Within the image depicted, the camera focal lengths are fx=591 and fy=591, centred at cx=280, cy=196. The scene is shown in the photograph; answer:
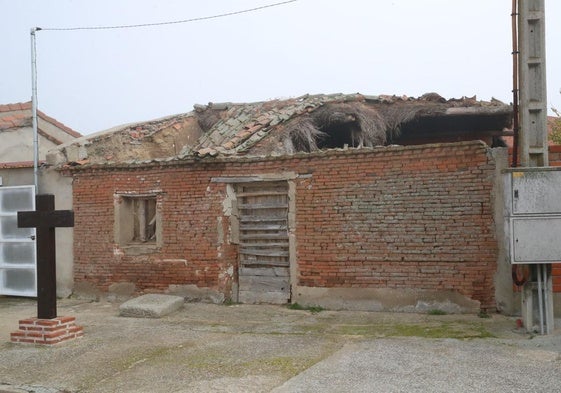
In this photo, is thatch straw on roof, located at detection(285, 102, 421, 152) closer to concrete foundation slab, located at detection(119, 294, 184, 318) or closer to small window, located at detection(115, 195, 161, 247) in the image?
small window, located at detection(115, 195, 161, 247)

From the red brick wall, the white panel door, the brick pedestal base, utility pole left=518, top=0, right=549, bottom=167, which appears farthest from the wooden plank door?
the white panel door

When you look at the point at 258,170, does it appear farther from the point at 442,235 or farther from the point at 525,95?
the point at 525,95

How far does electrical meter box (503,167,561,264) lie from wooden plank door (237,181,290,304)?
155 inches

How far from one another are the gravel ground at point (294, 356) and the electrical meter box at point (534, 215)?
0.98m

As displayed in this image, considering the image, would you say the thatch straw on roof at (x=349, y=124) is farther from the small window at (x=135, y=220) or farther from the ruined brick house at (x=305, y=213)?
the small window at (x=135, y=220)

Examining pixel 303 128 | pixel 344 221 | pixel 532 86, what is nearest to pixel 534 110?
pixel 532 86

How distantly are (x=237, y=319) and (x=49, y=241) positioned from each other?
2.94m

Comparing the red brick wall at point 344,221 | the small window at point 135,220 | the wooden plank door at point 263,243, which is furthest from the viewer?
the small window at point 135,220

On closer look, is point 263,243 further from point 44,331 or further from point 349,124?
point 349,124

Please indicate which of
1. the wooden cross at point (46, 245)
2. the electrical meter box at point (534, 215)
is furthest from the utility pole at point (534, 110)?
the wooden cross at point (46, 245)

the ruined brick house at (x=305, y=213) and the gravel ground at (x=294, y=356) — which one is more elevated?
the ruined brick house at (x=305, y=213)

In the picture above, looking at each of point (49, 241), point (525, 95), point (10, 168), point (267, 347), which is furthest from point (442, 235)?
point (10, 168)

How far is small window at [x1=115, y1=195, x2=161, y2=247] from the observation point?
1107 centimetres

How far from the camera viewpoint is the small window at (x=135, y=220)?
1107 cm
